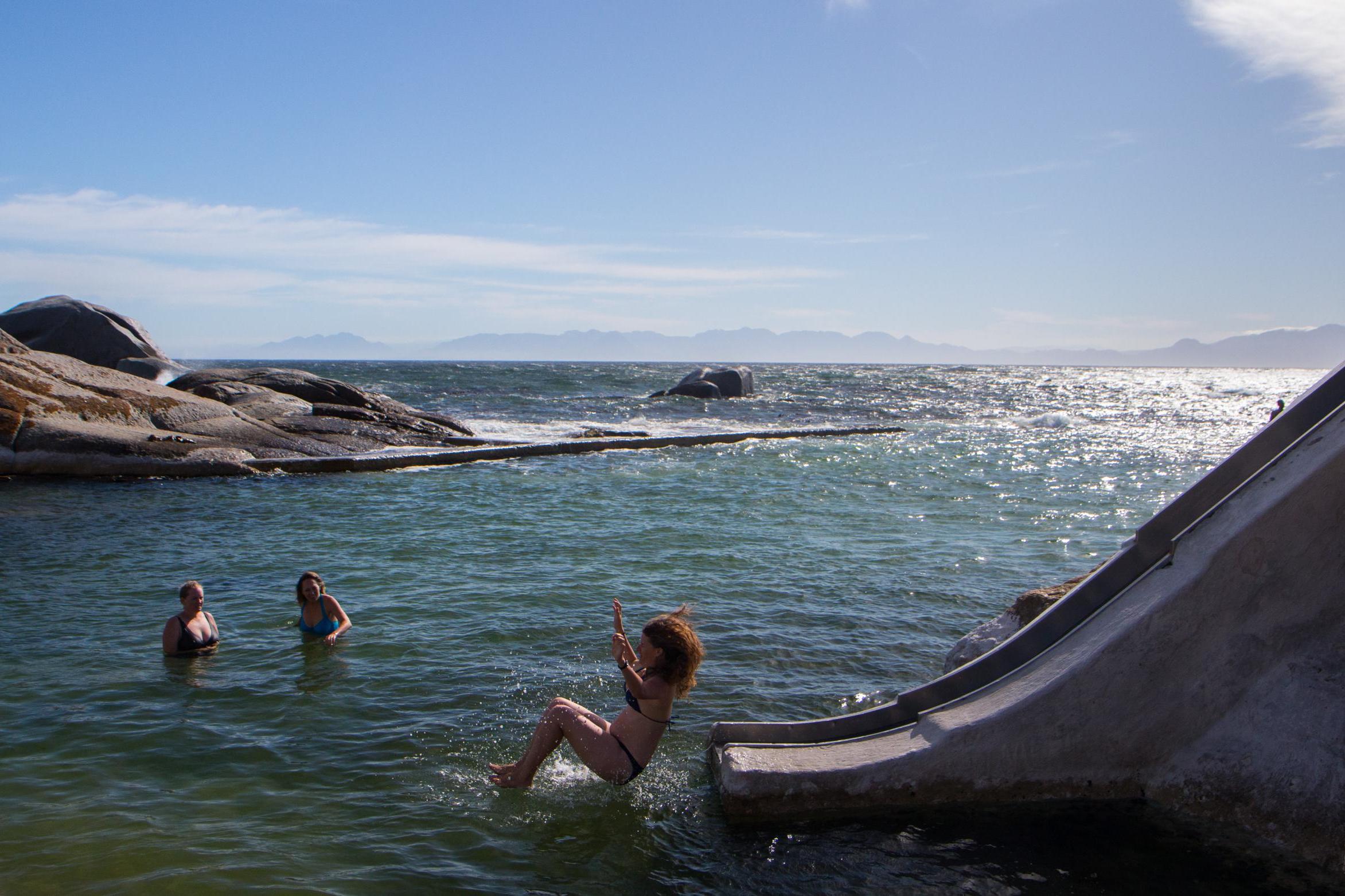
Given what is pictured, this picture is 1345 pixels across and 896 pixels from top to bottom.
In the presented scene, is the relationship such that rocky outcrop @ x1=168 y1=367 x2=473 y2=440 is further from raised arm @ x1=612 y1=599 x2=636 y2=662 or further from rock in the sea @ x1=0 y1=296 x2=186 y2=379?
raised arm @ x1=612 y1=599 x2=636 y2=662

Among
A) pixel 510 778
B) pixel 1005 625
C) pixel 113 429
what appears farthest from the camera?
pixel 113 429

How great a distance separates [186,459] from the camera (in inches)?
773

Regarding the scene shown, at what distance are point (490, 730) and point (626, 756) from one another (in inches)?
67.4

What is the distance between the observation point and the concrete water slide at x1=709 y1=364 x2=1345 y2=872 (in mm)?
5121

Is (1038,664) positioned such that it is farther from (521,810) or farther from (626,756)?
(521,810)

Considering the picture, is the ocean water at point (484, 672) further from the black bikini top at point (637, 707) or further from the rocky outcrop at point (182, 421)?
the rocky outcrop at point (182, 421)

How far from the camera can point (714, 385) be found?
56125mm

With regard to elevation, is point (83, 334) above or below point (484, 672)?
above

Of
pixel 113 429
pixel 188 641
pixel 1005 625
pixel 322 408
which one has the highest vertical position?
pixel 322 408

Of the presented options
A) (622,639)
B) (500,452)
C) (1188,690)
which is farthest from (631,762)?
(500,452)

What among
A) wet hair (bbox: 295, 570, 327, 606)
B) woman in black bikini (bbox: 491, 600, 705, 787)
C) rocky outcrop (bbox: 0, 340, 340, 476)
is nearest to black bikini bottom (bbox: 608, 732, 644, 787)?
woman in black bikini (bbox: 491, 600, 705, 787)

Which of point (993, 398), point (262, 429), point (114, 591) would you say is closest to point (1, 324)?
point (262, 429)

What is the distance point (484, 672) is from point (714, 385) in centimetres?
4805

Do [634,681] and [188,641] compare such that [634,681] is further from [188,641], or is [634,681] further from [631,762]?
[188,641]
